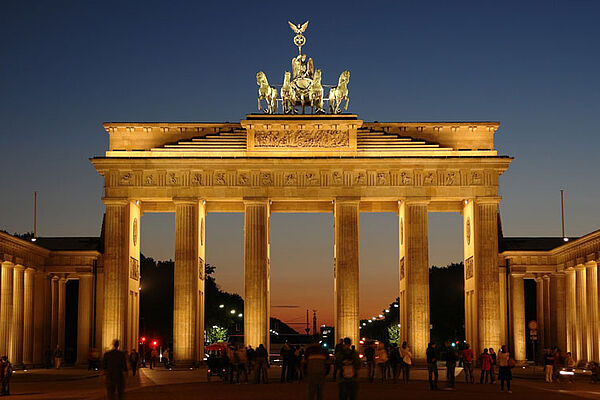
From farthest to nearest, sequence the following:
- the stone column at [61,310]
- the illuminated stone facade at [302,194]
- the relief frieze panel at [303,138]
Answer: the stone column at [61,310] < the relief frieze panel at [303,138] < the illuminated stone facade at [302,194]

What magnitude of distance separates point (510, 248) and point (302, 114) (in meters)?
20.0

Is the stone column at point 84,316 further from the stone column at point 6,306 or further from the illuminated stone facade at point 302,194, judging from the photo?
the stone column at point 6,306

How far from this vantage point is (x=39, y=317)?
252 feet

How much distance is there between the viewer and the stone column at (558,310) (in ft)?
253

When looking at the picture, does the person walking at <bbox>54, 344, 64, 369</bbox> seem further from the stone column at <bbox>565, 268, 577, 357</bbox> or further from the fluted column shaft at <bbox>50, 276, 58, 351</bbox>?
the stone column at <bbox>565, 268, 577, 357</bbox>

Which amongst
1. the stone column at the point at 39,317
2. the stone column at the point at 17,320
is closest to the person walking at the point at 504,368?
the stone column at the point at 17,320

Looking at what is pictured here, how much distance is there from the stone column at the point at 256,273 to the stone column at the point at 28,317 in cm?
1602

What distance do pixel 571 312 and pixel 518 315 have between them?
165 inches

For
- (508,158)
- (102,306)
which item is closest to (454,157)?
(508,158)

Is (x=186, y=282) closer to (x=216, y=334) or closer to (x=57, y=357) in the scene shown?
(x=57, y=357)

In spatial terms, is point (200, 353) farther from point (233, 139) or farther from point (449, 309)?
point (449, 309)

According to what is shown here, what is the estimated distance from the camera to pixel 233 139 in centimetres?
7675

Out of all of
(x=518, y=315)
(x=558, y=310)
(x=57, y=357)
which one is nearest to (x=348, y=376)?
(x=57, y=357)

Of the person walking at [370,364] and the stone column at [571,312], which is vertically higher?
the stone column at [571,312]
